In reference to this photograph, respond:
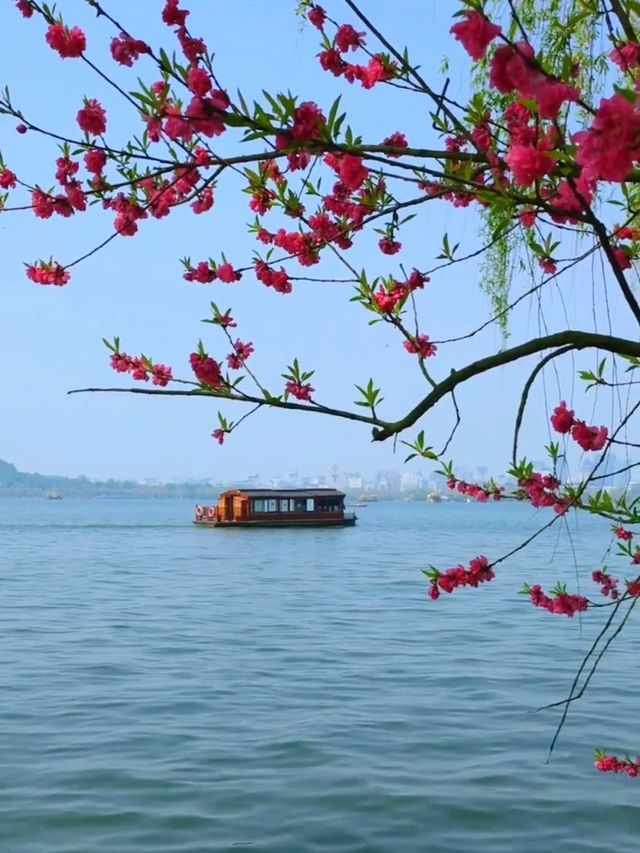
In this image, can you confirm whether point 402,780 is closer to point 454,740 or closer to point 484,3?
point 454,740

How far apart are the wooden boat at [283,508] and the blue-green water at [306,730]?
31571mm

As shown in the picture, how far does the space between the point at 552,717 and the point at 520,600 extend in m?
12.1

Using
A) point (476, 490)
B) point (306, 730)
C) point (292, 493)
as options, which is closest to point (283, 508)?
point (292, 493)

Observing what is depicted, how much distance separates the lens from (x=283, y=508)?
54375mm

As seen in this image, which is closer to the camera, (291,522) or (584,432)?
(584,432)

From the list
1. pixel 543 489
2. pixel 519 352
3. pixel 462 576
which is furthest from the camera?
pixel 543 489

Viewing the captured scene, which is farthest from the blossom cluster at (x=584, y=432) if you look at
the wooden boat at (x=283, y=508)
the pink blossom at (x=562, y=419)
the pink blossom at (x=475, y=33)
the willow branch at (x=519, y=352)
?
the wooden boat at (x=283, y=508)

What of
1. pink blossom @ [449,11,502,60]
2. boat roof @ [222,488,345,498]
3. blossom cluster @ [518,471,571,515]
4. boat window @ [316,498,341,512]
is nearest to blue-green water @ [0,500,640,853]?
blossom cluster @ [518,471,571,515]

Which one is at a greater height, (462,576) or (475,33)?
(475,33)

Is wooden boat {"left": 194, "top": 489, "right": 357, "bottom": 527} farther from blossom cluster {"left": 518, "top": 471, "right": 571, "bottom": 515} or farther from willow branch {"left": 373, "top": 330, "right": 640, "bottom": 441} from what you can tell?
willow branch {"left": 373, "top": 330, "right": 640, "bottom": 441}

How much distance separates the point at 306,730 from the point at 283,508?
147ft

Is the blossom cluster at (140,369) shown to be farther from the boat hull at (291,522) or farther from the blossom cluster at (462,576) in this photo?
the boat hull at (291,522)

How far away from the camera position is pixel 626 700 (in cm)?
1115

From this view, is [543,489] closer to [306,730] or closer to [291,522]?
[306,730]
